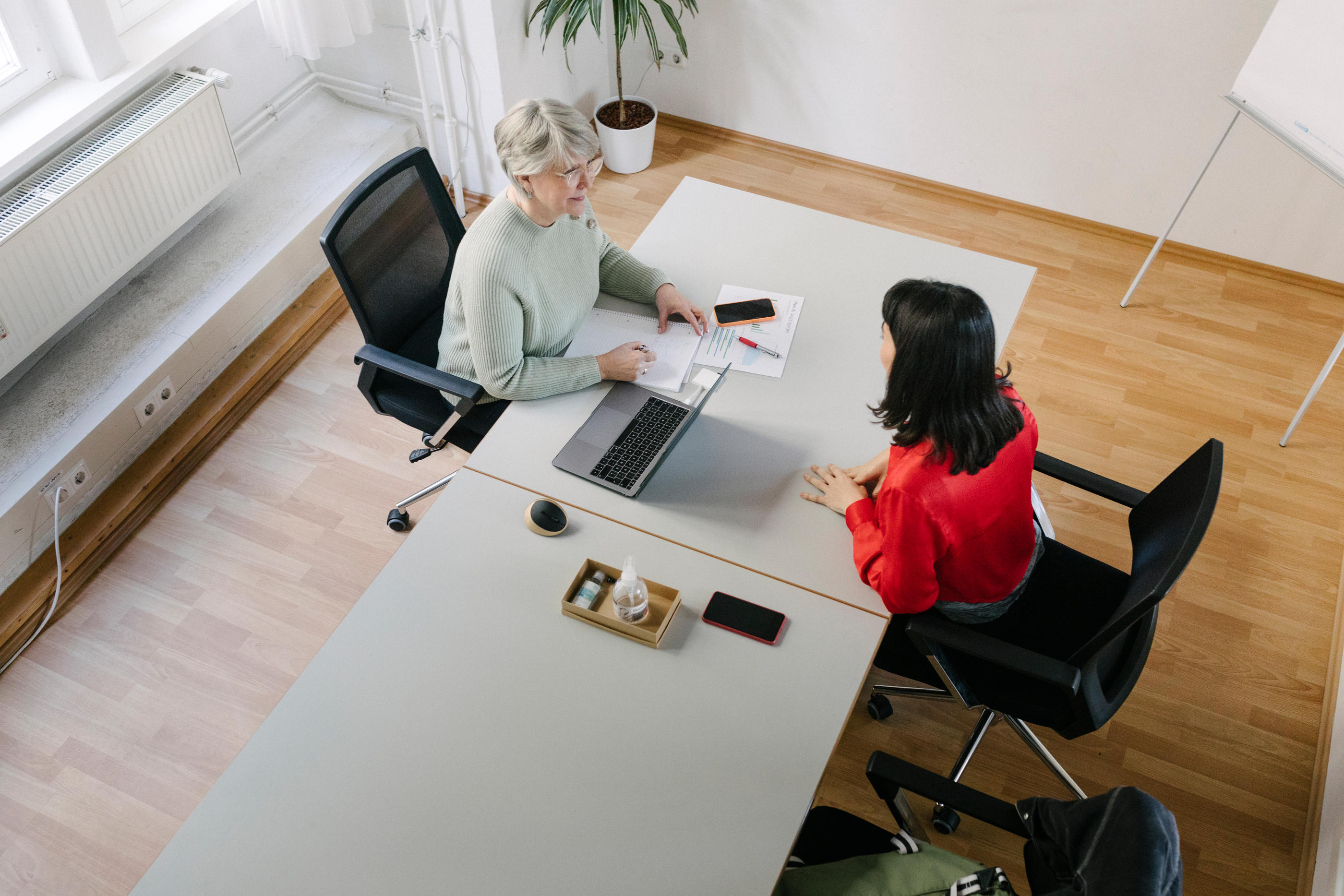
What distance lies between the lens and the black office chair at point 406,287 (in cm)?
225

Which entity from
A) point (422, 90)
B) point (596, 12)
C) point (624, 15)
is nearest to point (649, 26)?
point (624, 15)

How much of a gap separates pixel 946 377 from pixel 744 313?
80 cm

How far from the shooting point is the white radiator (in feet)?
8.77

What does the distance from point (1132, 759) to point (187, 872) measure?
2.20m

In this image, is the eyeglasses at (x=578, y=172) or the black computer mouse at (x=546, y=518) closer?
the black computer mouse at (x=546, y=518)

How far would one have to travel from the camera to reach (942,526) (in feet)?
5.75

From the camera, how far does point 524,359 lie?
2148mm

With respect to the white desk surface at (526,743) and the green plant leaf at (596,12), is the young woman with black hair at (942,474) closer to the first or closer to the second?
the white desk surface at (526,743)

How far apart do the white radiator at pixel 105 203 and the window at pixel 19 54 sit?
0.64 ft

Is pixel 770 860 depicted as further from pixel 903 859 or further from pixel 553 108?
pixel 553 108

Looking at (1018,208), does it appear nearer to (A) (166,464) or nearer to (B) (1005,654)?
(B) (1005,654)

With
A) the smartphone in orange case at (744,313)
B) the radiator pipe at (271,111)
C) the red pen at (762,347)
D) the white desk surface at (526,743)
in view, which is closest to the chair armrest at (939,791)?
the white desk surface at (526,743)

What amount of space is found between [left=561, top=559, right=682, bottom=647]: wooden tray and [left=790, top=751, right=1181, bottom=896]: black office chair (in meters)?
0.47

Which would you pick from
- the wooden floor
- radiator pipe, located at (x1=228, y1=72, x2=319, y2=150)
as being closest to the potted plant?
the wooden floor
